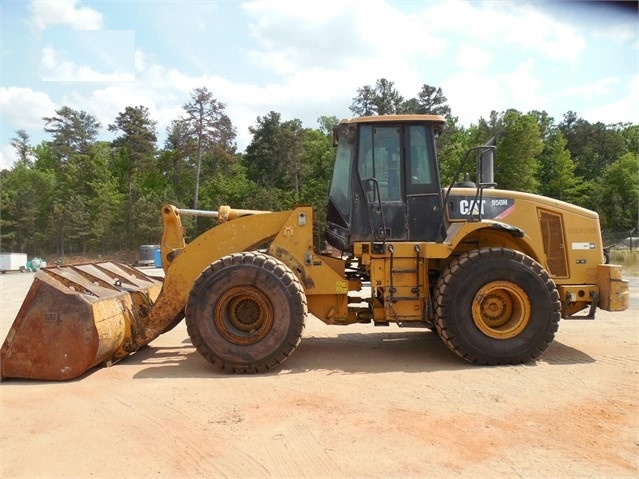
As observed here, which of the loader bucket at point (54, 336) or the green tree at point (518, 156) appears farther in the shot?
the green tree at point (518, 156)

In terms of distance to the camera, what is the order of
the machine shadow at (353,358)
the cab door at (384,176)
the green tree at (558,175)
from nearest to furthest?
the machine shadow at (353,358)
the cab door at (384,176)
the green tree at (558,175)

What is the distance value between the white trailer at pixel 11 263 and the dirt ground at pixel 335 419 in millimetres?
30627

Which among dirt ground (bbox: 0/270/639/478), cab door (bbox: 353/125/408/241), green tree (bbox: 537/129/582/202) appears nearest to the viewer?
dirt ground (bbox: 0/270/639/478)

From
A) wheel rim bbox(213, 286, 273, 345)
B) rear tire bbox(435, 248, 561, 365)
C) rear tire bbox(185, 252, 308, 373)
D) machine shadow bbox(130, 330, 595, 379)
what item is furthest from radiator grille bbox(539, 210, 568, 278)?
wheel rim bbox(213, 286, 273, 345)

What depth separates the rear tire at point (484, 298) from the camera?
5.97 m

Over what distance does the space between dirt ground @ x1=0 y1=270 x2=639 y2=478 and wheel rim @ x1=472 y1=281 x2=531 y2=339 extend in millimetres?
456

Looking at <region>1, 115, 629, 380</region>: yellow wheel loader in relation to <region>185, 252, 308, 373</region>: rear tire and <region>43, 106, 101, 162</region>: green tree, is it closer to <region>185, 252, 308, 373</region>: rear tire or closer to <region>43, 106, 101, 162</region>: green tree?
<region>185, 252, 308, 373</region>: rear tire

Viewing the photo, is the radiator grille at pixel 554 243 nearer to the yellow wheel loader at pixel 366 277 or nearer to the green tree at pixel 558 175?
the yellow wheel loader at pixel 366 277

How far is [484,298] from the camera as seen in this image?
613 centimetres

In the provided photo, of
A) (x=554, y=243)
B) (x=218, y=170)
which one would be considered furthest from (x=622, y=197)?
(x=554, y=243)

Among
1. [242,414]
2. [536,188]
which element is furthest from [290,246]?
[536,188]

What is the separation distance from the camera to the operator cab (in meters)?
6.43

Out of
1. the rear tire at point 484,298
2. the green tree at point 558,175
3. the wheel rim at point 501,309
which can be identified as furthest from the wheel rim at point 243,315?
the green tree at point 558,175

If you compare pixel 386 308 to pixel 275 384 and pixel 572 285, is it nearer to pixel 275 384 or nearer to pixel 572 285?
pixel 275 384
